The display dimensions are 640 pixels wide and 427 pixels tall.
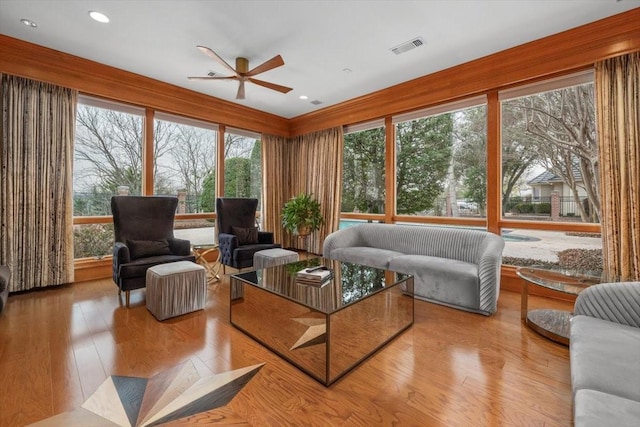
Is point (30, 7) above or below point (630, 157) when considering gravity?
above

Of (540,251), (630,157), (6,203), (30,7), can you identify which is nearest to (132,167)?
(6,203)

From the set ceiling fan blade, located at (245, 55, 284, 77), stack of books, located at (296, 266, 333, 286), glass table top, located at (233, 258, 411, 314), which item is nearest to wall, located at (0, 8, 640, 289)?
ceiling fan blade, located at (245, 55, 284, 77)

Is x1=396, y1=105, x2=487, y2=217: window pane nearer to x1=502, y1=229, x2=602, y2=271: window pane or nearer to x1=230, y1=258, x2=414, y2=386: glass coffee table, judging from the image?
x1=502, y1=229, x2=602, y2=271: window pane

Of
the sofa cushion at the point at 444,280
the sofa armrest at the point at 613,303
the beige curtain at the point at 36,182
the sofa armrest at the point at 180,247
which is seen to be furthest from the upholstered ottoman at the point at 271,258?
the sofa armrest at the point at 613,303

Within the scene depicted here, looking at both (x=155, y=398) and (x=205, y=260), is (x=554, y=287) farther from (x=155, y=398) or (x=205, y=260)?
(x=205, y=260)

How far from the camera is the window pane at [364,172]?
512cm

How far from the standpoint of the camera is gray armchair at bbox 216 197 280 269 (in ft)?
13.0

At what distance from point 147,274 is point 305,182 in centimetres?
379

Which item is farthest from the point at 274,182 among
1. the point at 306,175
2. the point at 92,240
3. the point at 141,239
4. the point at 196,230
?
the point at 92,240

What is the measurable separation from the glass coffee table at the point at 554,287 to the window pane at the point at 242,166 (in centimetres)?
464

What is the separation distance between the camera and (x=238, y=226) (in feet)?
15.0

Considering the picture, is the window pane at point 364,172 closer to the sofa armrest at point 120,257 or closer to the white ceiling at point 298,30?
the white ceiling at point 298,30

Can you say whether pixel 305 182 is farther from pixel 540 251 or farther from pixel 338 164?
pixel 540 251

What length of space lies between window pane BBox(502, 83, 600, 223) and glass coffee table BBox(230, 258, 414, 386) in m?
2.08
